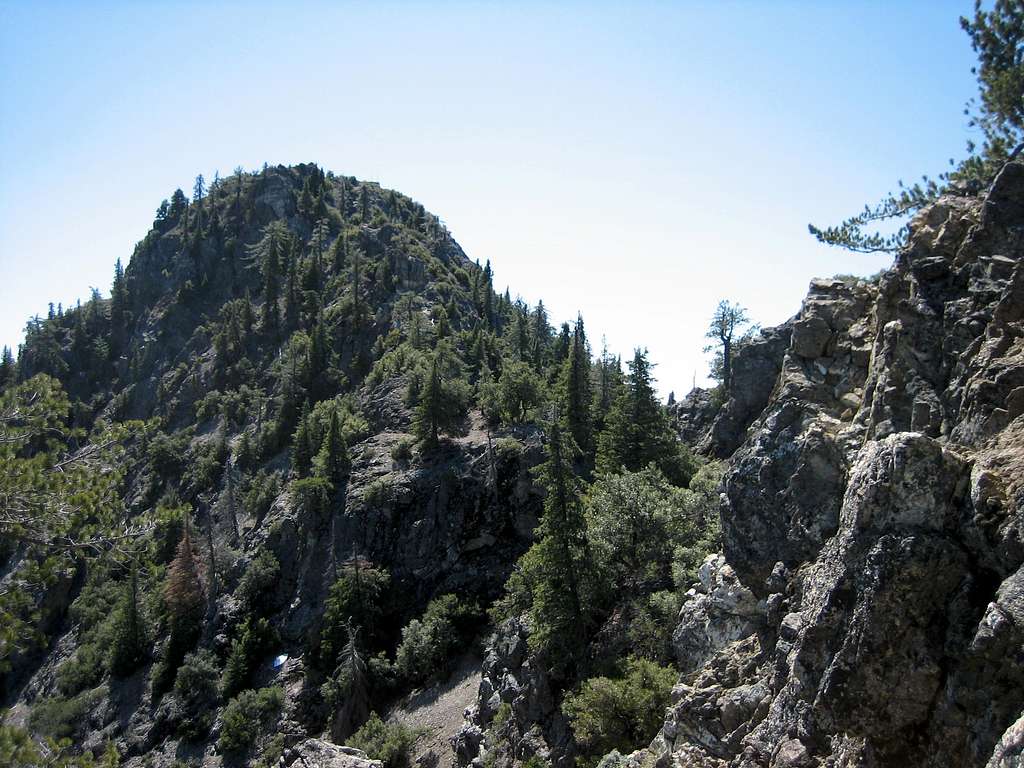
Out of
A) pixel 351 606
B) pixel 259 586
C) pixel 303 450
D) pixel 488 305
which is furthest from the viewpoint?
pixel 488 305

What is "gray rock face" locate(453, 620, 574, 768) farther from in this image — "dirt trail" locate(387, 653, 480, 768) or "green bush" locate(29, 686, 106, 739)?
"green bush" locate(29, 686, 106, 739)

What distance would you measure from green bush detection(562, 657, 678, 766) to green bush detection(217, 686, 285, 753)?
31.2 metres

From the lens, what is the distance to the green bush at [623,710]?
2216 cm

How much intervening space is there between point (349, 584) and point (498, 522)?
12.5m

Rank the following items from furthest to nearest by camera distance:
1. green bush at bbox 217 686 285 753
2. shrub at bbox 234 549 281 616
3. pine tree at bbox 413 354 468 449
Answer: pine tree at bbox 413 354 468 449 < shrub at bbox 234 549 281 616 < green bush at bbox 217 686 285 753

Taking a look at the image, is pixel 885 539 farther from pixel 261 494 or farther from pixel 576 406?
pixel 261 494

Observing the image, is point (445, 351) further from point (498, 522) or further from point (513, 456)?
point (498, 522)

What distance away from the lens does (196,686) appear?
171ft

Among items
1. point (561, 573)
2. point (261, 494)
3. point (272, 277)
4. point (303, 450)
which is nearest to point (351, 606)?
point (261, 494)

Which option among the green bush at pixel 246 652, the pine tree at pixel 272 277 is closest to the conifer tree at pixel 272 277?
the pine tree at pixel 272 277

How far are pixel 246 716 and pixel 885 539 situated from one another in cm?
4683

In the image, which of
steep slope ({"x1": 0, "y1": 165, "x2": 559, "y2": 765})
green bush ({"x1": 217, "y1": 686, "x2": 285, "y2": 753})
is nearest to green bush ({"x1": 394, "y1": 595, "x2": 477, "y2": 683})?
steep slope ({"x1": 0, "y1": 165, "x2": 559, "y2": 765})

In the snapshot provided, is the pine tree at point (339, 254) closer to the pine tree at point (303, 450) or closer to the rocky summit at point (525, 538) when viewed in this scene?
the rocky summit at point (525, 538)

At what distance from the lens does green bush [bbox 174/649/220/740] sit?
1988 inches
